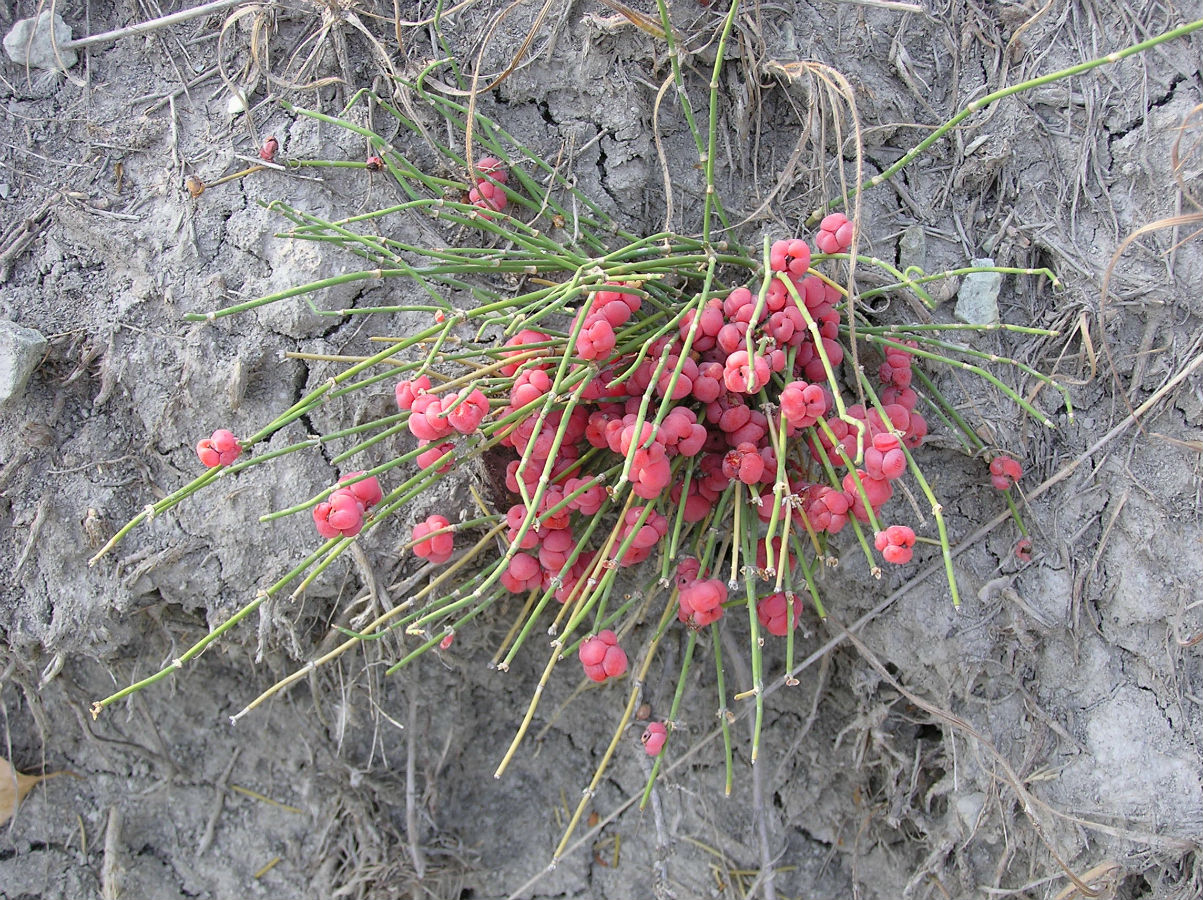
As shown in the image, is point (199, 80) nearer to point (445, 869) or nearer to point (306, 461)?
point (306, 461)

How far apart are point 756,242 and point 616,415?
0.50 metres

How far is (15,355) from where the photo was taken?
1.47 meters

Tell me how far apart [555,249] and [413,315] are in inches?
11.8

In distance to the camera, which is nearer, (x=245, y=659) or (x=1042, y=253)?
(x=1042, y=253)

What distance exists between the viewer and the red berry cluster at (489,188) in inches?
58.9

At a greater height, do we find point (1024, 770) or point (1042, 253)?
point (1042, 253)

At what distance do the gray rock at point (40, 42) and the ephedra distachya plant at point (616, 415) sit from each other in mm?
513

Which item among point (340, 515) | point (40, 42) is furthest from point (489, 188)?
point (40, 42)

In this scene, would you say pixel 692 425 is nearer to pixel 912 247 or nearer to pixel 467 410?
pixel 467 410

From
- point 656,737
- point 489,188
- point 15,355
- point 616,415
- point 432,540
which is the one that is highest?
point 489,188

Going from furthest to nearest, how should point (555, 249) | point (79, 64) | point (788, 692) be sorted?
1. point (788, 692)
2. point (79, 64)
3. point (555, 249)

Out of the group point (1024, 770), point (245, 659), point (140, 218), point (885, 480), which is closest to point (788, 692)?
point (1024, 770)

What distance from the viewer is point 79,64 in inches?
64.3

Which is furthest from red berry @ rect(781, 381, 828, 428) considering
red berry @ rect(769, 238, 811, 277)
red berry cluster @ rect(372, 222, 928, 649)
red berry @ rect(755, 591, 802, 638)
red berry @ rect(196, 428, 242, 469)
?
red berry @ rect(196, 428, 242, 469)
